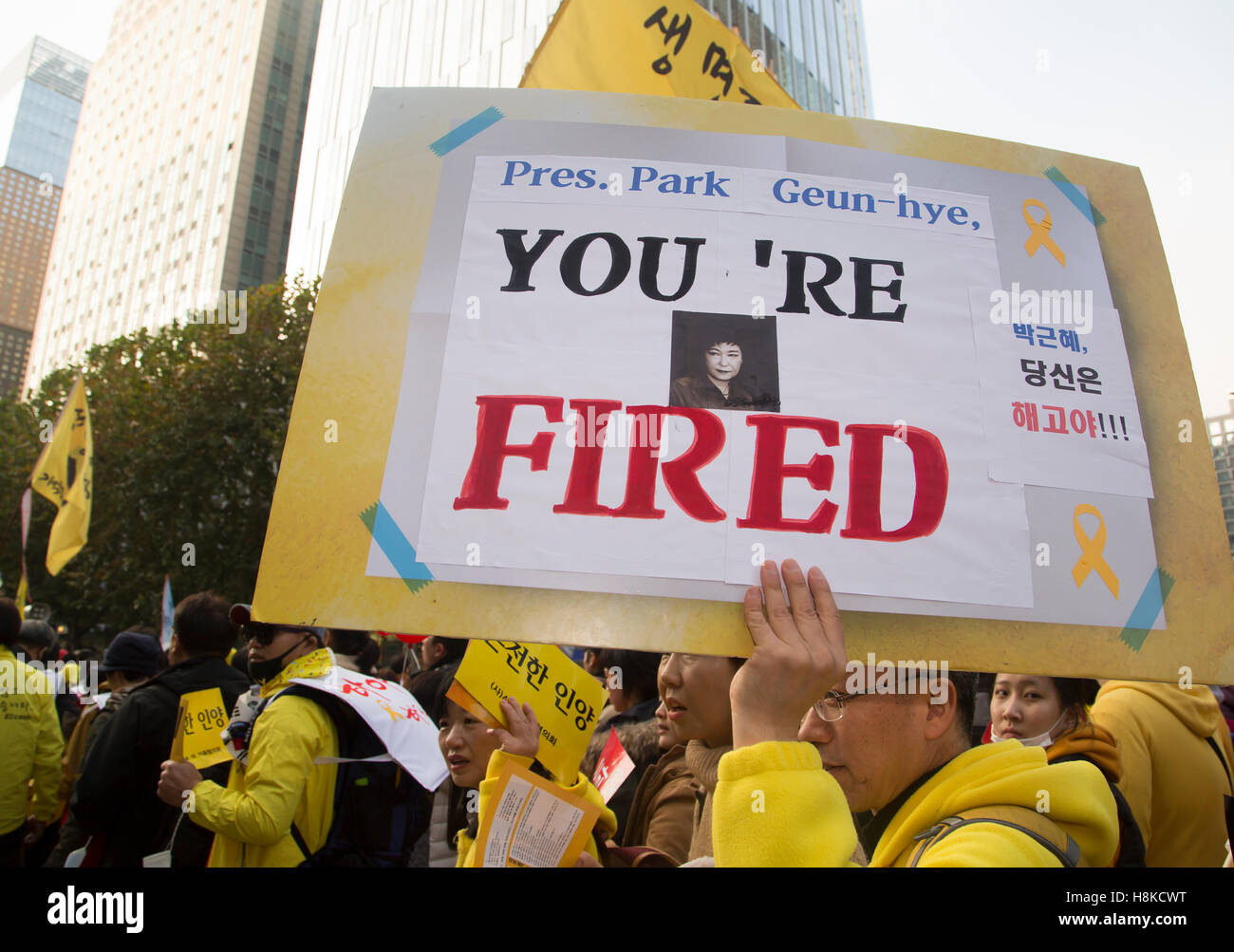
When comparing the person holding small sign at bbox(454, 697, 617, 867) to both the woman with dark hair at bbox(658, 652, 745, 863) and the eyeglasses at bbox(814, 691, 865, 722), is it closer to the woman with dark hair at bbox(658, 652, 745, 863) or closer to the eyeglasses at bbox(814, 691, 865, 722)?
the woman with dark hair at bbox(658, 652, 745, 863)

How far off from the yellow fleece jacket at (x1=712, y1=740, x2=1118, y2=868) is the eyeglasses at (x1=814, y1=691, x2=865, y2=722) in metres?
0.29

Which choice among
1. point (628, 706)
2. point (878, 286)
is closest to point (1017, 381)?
point (878, 286)

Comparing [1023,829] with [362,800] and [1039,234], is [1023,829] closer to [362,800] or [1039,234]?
[1039,234]

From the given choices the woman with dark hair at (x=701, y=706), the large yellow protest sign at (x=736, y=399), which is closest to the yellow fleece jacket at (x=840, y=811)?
the large yellow protest sign at (x=736, y=399)

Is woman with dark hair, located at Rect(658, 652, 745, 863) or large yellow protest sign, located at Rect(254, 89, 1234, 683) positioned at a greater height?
large yellow protest sign, located at Rect(254, 89, 1234, 683)

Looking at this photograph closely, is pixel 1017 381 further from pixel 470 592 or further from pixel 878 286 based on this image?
pixel 470 592

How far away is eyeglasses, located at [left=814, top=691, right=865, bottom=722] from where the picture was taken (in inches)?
66.6

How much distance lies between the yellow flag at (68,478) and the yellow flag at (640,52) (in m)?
6.36

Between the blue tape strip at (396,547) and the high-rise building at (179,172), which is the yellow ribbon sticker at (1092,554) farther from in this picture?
the high-rise building at (179,172)

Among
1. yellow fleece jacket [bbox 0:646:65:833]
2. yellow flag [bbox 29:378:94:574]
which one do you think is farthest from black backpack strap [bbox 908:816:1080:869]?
yellow flag [bbox 29:378:94:574]

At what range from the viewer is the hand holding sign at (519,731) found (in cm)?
247

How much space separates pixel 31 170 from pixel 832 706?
382 feet

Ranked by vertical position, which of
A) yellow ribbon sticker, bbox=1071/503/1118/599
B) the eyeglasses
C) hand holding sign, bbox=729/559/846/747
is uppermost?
yellow ribbon sticker, bbox=1071/503/1118/599
